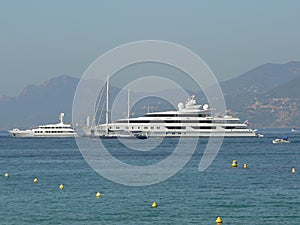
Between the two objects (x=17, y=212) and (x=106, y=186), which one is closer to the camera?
(x=17, y=212)

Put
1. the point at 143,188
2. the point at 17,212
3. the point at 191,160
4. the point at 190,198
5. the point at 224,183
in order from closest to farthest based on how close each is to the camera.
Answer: the point at 17,212 → the point at 190,198 → the point at 143,188 → the point at 224,183 → the point at 191,160

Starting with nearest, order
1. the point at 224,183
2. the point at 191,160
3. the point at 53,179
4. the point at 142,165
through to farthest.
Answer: the point at 224,183
the point at 53,179
the point at 142,165
the point at 191,160

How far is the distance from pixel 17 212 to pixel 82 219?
6.61 metres

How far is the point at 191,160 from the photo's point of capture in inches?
4879

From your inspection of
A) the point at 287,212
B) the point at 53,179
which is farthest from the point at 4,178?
the point at 287,212

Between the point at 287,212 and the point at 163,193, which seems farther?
the point at 163,193

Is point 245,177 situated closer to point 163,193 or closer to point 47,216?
point 163,193

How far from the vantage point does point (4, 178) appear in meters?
91.5

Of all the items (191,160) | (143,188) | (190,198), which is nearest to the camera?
(190,198)

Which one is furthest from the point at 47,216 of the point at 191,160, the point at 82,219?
the point at 191,160

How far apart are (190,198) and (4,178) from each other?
3014 cm

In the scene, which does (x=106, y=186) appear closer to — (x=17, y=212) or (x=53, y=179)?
(x=53, y=179)

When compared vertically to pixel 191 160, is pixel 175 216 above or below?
below

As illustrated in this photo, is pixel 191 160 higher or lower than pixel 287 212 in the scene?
higher
